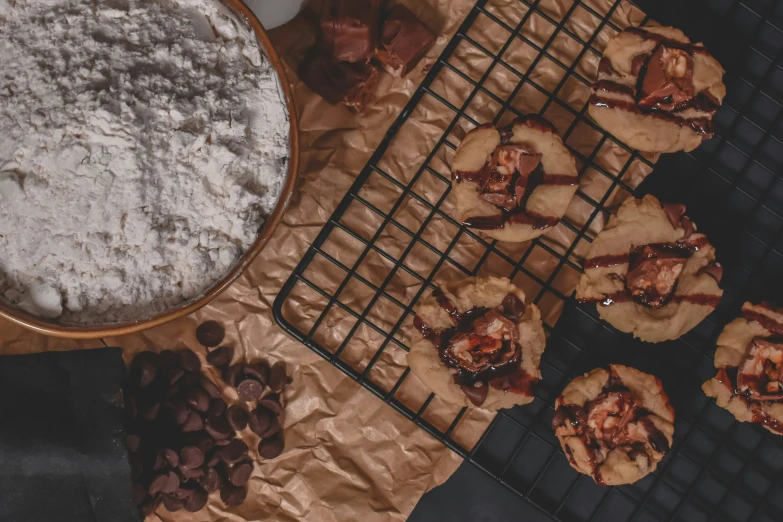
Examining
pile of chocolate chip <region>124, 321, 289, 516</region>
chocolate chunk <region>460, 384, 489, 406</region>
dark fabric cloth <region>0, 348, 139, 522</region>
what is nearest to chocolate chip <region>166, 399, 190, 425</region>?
pile of chocolate chip <region>124, 321, 289, 516</region>

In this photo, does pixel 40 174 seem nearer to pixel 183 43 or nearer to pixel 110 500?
pixel 183 43

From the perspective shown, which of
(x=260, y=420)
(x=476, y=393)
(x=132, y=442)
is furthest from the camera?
(x=260, y=420)

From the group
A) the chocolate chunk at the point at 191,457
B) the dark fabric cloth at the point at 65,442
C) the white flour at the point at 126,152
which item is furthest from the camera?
the chocolate chunk at the point at 191,457

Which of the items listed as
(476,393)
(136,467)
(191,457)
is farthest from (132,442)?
(476,393)

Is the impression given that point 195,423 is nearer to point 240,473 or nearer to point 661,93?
point 240,473

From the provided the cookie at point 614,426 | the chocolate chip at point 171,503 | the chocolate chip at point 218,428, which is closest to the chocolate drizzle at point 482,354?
the cookie at point 614,426

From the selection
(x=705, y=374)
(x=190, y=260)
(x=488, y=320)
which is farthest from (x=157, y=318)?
(x=705, y=374)

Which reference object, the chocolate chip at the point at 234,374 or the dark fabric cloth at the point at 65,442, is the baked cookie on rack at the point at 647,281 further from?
the dark fabric cloth at the point at 65,442
